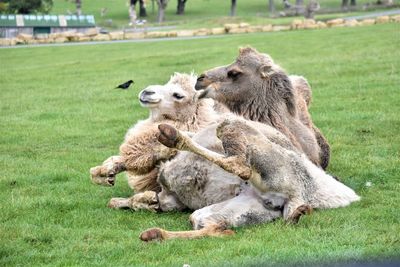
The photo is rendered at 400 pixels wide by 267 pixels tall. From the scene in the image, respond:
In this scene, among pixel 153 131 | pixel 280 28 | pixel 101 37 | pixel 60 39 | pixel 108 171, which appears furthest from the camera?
pixel 60 39

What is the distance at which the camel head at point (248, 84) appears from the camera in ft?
29.0

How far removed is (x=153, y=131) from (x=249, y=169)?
2.14 m

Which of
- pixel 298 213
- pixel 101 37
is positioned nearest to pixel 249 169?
pixel 298 213

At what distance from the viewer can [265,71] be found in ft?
29.0

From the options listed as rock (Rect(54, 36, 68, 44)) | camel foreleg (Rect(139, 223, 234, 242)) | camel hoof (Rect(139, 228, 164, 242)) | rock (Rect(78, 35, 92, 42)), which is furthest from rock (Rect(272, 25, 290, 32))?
camel hoof (Rect(139, 228, 164, 242))

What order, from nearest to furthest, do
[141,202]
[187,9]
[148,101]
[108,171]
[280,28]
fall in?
[141,202] < [108,171] < [148,101] < [280,28] < [187,9]

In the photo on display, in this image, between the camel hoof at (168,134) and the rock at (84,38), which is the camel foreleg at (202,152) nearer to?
the camel hoof at (168,134)

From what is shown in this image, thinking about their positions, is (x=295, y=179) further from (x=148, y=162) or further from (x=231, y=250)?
(x=148, y=162)

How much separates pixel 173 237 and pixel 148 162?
1904 mm

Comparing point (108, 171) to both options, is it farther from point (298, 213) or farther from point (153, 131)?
point (298, 213)

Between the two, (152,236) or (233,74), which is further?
(233,74)

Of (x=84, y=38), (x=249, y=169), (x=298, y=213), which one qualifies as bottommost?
(x=84, y=38)

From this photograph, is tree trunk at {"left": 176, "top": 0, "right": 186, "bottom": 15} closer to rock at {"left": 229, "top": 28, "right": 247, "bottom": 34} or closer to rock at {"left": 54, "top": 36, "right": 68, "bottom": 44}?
rock at {"left": 54, "top": 36, "right": 68, "bottom": 44}

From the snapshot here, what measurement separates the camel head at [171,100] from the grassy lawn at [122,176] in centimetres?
118
